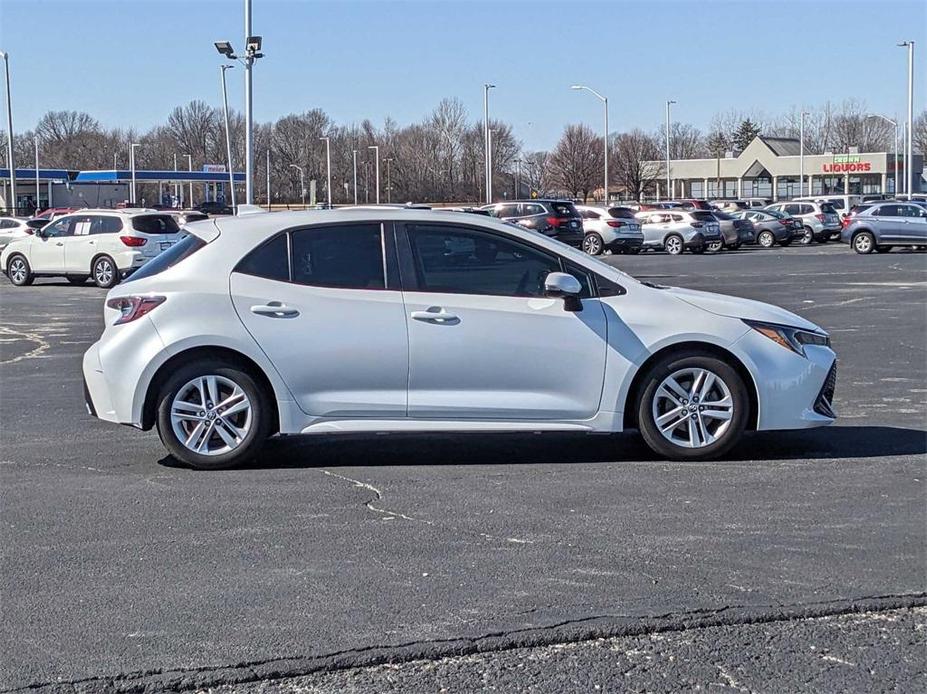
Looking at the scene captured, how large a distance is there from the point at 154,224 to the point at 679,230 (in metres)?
21.6

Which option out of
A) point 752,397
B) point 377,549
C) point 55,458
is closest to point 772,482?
point 752,397

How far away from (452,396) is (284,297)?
1.22m

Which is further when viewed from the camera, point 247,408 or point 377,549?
point 247,408

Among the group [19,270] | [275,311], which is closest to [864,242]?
[19,270]

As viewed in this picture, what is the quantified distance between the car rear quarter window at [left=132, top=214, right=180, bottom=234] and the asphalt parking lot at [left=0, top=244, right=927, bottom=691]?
57.3 ft

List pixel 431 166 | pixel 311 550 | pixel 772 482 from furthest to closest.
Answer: pixel 431 166, pixel 772 482, pixel 311 550

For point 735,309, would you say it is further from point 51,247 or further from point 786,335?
point 51,247

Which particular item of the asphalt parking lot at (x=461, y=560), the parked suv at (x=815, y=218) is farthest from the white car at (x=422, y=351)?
the parked suv at (x=815, y=218)

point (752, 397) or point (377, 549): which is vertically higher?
point (752, 397)

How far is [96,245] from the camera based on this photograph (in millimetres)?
26594

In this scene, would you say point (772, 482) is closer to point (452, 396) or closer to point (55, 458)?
point (452, 396)

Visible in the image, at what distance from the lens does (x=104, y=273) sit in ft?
86.9

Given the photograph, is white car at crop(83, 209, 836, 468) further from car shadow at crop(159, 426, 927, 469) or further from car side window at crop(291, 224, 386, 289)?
car shadow at crop(159, 426, 927, 469)

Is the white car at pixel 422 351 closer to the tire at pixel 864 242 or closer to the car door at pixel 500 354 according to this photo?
the car door at pixel 500 354
